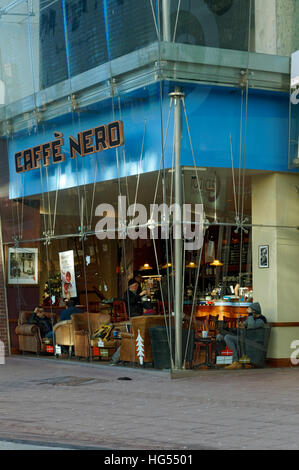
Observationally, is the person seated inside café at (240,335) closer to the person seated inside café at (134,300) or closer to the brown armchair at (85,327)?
the person seated inside café at (134,300)

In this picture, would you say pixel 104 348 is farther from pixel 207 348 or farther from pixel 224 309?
pixel 224 309

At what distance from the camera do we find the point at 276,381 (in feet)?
46.8

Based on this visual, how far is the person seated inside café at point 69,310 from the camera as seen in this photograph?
61.5 ft

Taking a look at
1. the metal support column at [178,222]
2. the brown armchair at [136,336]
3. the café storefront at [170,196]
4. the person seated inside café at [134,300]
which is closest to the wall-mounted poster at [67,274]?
the café storefront at [170,196]

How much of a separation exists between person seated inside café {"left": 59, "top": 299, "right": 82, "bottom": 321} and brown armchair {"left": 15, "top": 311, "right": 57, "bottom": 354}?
0.56 meters

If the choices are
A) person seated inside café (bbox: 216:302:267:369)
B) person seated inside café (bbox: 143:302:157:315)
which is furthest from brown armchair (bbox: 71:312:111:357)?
person seated inside café (bbox: 216:302:267:369)

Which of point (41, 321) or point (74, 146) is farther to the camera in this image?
point (41, 321)

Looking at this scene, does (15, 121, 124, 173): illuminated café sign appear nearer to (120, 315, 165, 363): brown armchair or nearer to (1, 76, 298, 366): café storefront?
(1, 76, 298, 366): café storefront

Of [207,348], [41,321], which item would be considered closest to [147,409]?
[207,348]

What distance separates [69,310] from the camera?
18828 millimetres

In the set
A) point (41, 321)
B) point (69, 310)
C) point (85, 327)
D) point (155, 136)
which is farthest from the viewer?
point (41, 321)

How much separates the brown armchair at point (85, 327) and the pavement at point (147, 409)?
858 millimetres

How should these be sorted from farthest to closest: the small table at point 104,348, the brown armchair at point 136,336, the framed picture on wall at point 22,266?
the framed picture on wall at point 22,266 → the small table at point 104,348 → the brown armchair at point 136,336

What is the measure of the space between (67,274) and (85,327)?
1.41 meters
